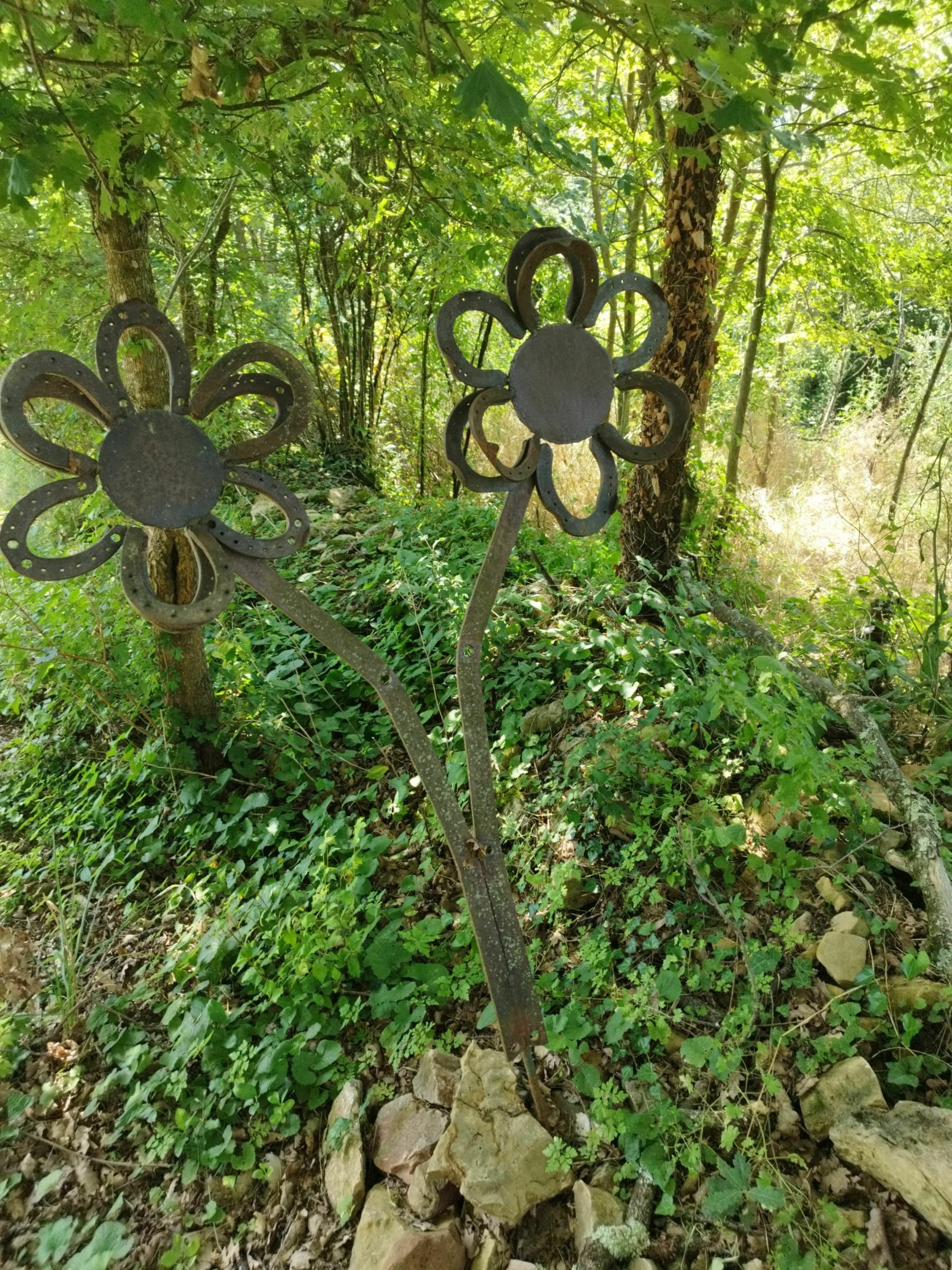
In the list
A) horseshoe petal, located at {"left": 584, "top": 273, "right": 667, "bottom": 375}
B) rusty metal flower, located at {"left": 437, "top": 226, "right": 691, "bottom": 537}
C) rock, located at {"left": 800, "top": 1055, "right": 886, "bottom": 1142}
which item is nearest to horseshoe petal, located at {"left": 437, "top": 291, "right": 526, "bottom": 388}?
rusty metal flower, located at {"left": 437, "top": 226, "right": 691, "bottom": 537}

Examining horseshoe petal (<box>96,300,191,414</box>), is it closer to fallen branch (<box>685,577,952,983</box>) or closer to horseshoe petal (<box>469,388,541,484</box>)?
horseshoe petal (<box>469,388,541,484</box>)

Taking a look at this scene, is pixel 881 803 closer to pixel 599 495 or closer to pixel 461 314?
pixel 599 495

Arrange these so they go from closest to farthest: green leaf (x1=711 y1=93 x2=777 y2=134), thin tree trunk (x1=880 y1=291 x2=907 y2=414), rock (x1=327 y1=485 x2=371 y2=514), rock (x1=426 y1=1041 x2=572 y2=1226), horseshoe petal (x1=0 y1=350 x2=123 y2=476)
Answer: horseshoe petal (x1=0 y1=350 x2=123 y2=476) < green leaf (x1=711 y1=93 x2=777 y2=134) < rock (x1=426 y1=1041 x2=572 y2=1226) < rock (x1=327 y1=485 x2=371 y2=514) < thin tree trunk (x1=880 y1=291 x2=907 y2=414)

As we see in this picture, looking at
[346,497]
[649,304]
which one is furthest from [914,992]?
[346,497]

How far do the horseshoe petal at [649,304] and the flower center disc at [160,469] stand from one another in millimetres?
885

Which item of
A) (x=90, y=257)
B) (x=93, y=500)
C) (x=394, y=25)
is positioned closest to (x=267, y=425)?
(x=90, y=257)

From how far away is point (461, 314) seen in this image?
59.6 inches

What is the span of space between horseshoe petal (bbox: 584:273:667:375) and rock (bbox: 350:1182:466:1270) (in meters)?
2.10

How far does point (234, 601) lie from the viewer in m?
4.58

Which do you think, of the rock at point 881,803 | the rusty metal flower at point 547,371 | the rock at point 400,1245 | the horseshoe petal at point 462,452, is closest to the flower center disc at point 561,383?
the rusty metal flower at point 547,371

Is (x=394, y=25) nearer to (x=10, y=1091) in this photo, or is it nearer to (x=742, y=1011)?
(x=742, y=1011)

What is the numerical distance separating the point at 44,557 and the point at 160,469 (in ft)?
0.87

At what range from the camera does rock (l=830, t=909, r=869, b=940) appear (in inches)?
80.4

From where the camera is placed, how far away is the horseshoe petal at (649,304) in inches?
63.6
